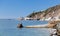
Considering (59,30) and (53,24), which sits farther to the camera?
(53,24)

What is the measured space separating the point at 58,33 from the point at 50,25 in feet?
110

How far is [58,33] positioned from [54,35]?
2.89ft

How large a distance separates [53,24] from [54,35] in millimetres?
33681

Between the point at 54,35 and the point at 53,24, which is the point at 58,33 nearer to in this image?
the point at 54,35

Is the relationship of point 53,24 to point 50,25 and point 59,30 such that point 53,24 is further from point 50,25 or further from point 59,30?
point 59,30

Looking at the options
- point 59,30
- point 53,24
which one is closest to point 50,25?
point 53,24

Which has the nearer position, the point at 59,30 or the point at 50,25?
the point at 59,30

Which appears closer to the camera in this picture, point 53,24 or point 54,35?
point 54,35

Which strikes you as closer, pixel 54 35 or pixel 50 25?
pixel 54 35

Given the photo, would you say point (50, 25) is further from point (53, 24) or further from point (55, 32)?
point (55, 32)

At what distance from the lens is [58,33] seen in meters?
24.5

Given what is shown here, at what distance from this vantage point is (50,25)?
58.1 meters

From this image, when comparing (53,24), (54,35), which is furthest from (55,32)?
(53,24)

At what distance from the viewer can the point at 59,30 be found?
25.2 meters
